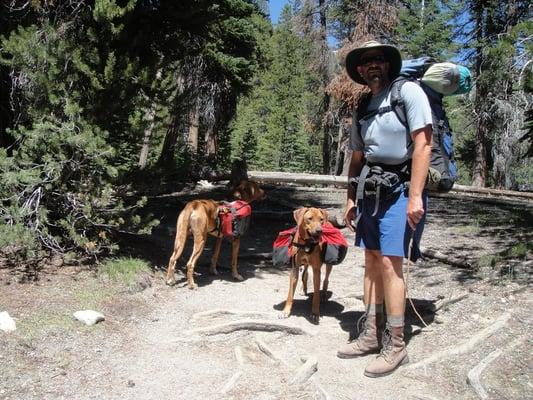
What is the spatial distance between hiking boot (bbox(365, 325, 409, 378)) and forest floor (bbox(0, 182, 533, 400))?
2.9 inches

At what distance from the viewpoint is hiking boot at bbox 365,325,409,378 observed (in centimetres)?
427

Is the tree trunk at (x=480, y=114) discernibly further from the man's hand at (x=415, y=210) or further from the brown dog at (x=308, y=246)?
the man's hand at (x=415, y=210)

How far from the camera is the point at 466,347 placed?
179 inches

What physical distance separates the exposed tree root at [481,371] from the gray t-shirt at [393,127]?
1.80 m

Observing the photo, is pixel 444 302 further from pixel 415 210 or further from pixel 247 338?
pixel 247 338

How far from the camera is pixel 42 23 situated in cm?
659

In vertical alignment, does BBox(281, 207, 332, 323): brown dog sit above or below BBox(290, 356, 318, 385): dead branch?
above

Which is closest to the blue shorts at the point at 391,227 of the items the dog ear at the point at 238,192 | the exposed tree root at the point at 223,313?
the exposed tree root at the point at 223,313

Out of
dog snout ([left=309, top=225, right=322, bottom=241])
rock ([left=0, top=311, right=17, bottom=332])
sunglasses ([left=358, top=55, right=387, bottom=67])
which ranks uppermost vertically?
sunglasses ([left=358, top=55, right=387, bottom=67])

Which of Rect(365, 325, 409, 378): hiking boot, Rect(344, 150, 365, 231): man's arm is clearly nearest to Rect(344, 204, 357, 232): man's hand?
Rect(344, 150, 365, 231): man's arm

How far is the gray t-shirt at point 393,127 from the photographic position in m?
3.98

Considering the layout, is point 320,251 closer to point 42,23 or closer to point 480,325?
point 480,325

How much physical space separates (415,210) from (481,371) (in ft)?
4.62

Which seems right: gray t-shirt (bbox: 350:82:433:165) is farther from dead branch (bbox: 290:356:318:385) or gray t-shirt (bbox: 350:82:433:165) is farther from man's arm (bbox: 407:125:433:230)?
dead branch (bbox: 290:356:318:385)
